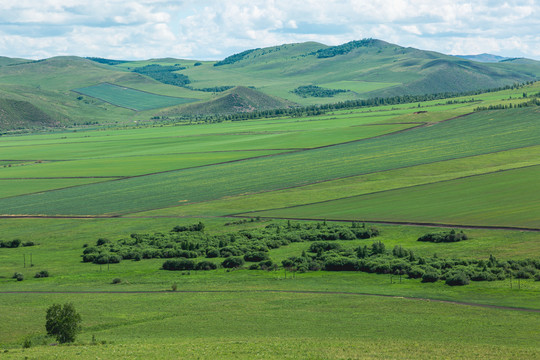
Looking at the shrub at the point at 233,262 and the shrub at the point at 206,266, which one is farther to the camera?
the shrub at the point at 206,266

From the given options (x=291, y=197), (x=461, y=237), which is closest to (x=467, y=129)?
(x=291, y=197)

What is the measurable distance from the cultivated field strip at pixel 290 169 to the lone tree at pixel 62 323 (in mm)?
67103

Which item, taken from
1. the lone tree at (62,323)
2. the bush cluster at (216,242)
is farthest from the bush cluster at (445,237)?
the lone tree at (62,323)

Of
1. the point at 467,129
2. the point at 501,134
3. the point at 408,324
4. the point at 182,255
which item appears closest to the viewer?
the point at 408,324

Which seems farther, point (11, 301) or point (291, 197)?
point (291, 197)

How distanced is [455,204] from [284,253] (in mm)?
31021

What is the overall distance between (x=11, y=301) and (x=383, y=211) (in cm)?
5718

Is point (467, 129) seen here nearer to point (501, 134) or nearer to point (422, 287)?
point (501, 134)

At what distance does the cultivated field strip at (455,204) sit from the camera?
9406 centimetres

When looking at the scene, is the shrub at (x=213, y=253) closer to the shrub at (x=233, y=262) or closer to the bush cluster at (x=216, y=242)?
the bush cluster at (x=216, y=242)

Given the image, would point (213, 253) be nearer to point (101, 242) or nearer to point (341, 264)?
point (341, 264)

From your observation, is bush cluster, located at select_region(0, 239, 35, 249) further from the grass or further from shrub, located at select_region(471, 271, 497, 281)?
shrub, located at select_region(471, 271, 497, 281)

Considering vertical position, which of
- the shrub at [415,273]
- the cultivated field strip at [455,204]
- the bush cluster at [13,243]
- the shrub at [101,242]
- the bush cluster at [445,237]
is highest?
the cultivated field strip at [455,204]

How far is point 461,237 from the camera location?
278 feet
